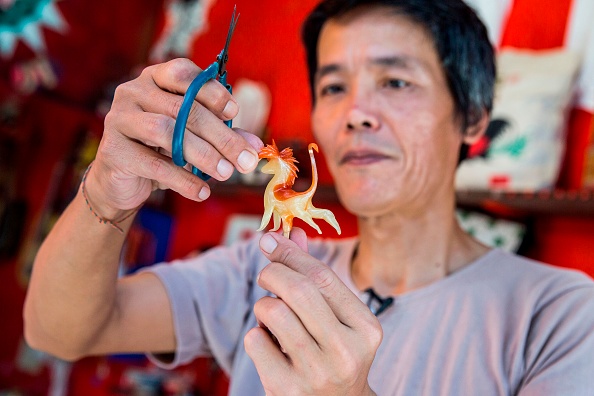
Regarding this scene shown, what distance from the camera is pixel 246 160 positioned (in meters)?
0.68

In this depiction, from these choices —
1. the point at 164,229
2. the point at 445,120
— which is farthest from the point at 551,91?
the point at 164,229

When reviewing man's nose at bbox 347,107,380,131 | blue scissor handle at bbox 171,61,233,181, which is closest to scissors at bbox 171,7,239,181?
blue scissor handle at bbox 171,61,233,181

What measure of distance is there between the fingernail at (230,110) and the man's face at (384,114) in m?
0.42

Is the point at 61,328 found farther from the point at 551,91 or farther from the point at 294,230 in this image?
the point at 551,91

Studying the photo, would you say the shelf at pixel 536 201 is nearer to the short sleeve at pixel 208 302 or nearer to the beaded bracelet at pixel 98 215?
the short sleeve at pixel 208 302

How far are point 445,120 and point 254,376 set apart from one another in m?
0.69

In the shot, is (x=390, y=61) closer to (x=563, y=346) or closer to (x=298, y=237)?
(x=298, y=237)

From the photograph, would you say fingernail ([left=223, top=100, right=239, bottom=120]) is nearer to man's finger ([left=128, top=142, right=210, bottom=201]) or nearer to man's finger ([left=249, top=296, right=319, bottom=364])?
man's finger ([left=128, top=142, right=210, bottom=201])

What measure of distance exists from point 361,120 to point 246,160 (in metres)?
0.45

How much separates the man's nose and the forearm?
0.47 meters

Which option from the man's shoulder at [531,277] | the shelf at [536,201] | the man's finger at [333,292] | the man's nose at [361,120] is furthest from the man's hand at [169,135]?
the shelf at [536,201]

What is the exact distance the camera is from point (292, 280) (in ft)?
2.16

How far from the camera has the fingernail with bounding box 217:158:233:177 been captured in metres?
0.69

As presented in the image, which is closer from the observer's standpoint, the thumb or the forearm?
the thumb
